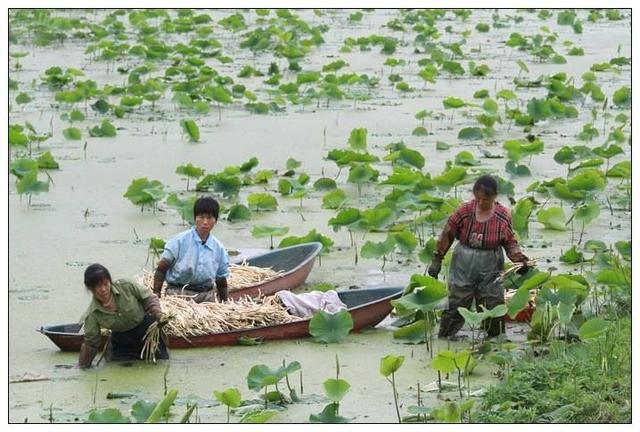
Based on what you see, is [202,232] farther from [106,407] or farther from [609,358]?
[609,358]

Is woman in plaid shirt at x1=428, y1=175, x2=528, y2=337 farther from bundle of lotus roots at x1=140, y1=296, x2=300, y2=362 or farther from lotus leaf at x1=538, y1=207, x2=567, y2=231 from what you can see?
lotus leaf at x1=538, y1=207, x2=567, y2=231

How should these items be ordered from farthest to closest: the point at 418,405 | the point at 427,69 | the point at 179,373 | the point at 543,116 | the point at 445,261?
1. the point at 427,69
2. the point at 543,116
3. the point at 445,261
4. the point at 179,373
5. the point at 418,405

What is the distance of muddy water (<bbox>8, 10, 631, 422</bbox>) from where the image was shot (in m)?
5.29

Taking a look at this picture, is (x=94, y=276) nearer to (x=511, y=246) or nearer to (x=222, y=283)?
(x=222, y=283)

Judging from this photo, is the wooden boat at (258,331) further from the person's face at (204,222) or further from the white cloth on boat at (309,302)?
the person's face at (204,222)

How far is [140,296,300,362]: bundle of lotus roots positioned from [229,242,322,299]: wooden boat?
0.91ft

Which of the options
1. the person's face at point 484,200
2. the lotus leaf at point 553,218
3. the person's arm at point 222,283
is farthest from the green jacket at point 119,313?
the lotus leaf at point 553,218

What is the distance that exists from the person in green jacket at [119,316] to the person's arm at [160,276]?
0.37 m

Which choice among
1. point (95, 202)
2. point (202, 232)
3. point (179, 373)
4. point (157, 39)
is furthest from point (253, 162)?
point (157, 39)

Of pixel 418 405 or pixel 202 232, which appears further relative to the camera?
pixel 202 232

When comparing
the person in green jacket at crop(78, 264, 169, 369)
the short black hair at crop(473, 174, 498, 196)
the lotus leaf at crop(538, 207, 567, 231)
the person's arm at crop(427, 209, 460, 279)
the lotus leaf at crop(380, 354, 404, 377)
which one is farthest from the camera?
the lotus leaf at crop(538, 207, 567, 231)

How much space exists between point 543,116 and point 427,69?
7.44 feet

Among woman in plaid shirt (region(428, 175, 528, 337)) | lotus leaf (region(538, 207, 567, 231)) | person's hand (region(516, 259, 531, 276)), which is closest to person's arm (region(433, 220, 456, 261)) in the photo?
woman in plaid shirt (region(428, 175, 528, 337))

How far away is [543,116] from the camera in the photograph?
10609mm
